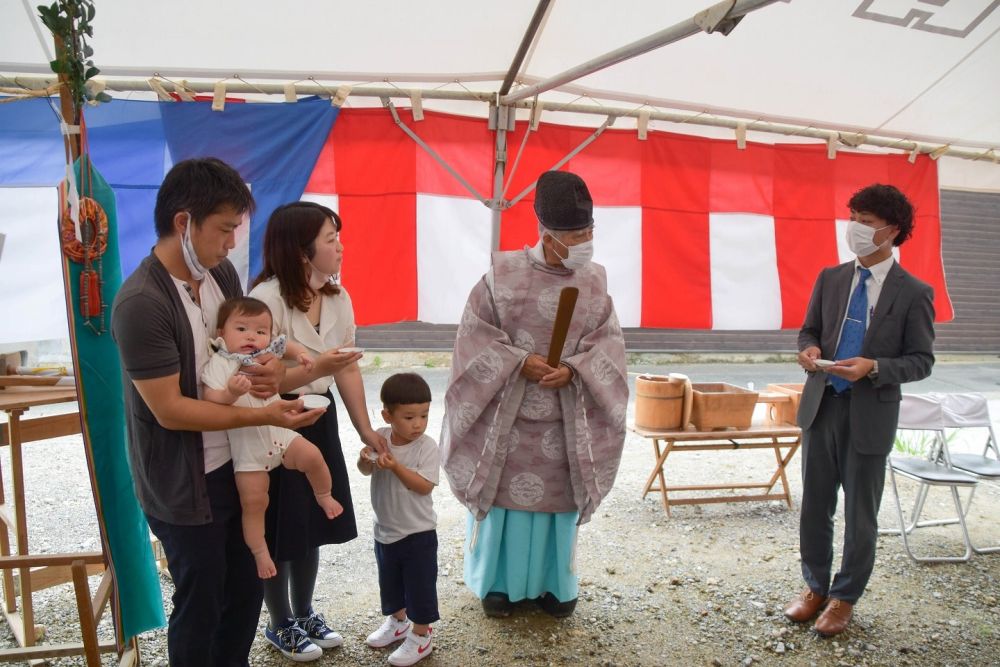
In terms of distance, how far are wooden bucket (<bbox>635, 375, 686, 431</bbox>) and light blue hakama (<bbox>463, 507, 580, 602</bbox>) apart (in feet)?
4.98

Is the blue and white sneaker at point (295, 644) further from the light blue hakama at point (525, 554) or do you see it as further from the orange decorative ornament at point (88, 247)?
the orange decorative ornament at point (88, 247)

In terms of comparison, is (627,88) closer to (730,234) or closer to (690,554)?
(730,234)

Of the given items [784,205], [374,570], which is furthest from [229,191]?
[784,205]

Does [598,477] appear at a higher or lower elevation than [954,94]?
lower

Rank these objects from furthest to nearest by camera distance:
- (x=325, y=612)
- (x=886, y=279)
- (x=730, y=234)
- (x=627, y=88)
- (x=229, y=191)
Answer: (x=730, y=234) < (x=627, y=88) < (x=325, y=612) < (x=886, y=279) < (x=229, y=191)

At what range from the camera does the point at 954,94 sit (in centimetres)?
379

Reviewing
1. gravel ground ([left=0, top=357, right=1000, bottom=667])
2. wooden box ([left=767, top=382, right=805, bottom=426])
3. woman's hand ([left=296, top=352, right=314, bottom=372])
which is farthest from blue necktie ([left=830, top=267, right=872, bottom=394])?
woman's hand ([left=296, top=352, right=314, bottom=372])

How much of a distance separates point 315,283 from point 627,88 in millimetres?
2240

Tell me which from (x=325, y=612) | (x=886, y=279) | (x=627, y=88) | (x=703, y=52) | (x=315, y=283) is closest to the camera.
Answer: (x=315, y=283)

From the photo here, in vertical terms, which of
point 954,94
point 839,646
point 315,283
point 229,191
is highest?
point 954,94

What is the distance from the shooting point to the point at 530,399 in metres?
2.85

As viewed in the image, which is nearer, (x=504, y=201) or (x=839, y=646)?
(x=839, y=646)

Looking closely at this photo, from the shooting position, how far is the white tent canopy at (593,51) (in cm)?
298

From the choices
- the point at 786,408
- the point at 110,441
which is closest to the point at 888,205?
the point at 786,408
